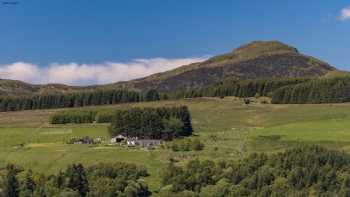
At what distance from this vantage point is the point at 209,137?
156m

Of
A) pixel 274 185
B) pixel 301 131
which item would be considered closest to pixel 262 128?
pixel 301 131

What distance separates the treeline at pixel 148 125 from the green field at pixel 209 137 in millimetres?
4073

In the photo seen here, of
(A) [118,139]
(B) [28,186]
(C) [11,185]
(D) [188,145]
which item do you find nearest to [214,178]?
(D) [188,145]

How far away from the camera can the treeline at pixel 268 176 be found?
10591 cm

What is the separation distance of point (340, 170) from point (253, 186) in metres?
15.4

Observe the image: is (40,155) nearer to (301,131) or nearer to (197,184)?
(197,184)

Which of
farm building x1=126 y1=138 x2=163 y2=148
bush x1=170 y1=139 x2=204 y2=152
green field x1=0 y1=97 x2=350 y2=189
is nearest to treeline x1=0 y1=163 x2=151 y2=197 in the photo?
green field x1=0 y1=97 x2=350 y2=189

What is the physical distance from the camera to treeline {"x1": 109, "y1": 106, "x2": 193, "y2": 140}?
548 feet

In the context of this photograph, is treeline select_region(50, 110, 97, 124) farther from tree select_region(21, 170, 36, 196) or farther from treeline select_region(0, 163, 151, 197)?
tree select_region(21, 170, 36, 196)

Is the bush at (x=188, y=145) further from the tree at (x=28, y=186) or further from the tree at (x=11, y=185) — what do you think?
the tree at (x=11, y=185)

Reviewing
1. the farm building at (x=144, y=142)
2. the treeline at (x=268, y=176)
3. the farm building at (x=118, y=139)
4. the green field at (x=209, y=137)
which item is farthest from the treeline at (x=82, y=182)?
the farm building at (x=118, y=139)

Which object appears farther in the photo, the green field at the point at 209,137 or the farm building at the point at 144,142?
the farm building at the point at 144,142

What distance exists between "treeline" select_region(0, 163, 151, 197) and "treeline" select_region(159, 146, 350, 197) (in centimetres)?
527

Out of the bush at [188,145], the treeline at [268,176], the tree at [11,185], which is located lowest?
the tree at [11,185]
